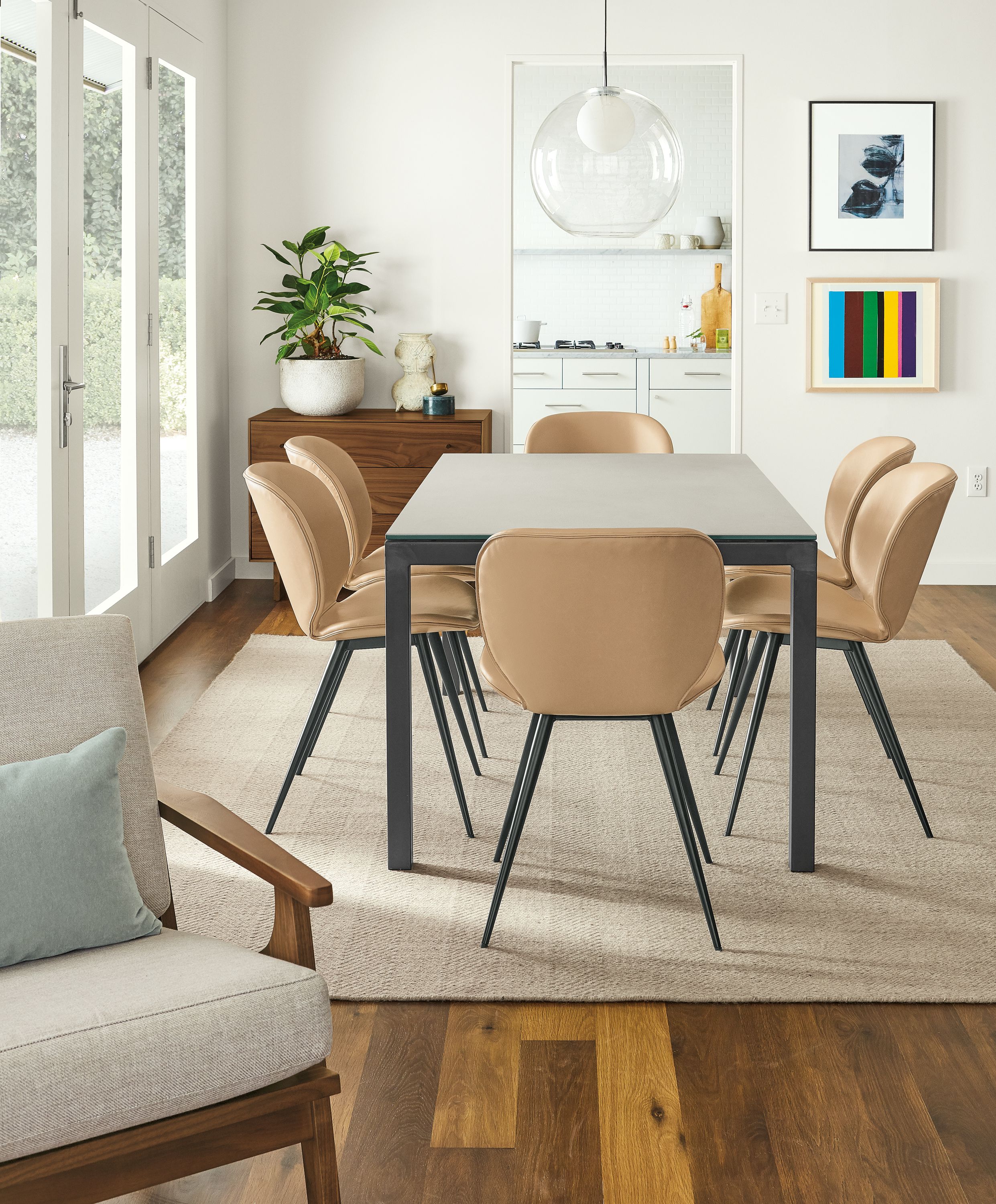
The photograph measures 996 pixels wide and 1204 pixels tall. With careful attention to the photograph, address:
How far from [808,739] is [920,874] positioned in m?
0.39

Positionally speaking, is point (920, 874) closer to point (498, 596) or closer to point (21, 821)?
point (498, 596)

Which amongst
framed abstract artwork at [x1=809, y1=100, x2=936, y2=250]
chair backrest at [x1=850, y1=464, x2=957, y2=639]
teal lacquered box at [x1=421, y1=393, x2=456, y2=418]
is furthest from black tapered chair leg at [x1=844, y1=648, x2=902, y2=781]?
framed abstract artwork at [x1=809, y1=100, x2=936, y2=250]

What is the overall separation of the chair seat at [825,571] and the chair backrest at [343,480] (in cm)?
109

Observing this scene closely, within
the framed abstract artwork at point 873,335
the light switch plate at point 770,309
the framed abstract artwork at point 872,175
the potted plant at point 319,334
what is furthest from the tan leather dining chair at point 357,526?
the framed abstract artwork at point 872,175

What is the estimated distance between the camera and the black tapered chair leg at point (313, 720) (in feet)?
10.2

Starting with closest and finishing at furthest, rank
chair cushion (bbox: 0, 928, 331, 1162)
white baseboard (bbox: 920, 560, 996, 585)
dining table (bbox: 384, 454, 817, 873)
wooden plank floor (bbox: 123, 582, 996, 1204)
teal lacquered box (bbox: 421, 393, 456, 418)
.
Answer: chair cushion (bbox: 0, 928, 331, 1162)
wooden plank floor (bbox: 123, 582, 996, 1204)
dining table (bbox: 384, 454, 817, 873)
teal lacquered box (bbox: 421, 393, 456, 418)
white baseboard (bbox: 920, 560, 996, 585)

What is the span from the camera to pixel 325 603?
10.3ft

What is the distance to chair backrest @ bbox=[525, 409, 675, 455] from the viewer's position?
458cm

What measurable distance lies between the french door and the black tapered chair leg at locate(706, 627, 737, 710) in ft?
6.43

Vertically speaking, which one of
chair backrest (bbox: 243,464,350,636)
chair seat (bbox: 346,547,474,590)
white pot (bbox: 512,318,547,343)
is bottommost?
chair seat (bbox: 346,547,474,590)

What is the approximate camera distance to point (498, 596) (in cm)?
243

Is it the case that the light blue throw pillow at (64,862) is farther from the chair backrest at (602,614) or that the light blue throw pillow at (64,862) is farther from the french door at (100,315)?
the french door at (100,315)

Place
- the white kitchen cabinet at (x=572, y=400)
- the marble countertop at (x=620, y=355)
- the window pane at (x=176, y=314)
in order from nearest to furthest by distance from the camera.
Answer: the window pane at (x=176, y=314) → the marble countertop at (x=620, y=355) → the white kitchen cabinet at (x=572, y=400)

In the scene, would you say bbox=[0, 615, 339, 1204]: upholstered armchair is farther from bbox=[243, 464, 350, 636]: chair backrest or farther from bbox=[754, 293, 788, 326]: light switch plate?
bbox=[754, 293, 788, 326]: light switch plate
